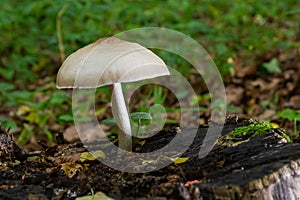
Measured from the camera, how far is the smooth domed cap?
6.82ft

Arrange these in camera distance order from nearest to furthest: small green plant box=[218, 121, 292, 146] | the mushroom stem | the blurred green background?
small green plant box=[218, 121, 292, 146]
the mushroom stem
the blurred green background

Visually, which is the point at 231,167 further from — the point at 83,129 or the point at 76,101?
the point at 76,101

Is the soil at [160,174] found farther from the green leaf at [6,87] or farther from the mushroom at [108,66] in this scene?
the green leaf at [6,87]

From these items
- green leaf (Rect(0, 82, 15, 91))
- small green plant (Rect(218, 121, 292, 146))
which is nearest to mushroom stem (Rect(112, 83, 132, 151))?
small green plant (Rect(218, 121, 292, 146))

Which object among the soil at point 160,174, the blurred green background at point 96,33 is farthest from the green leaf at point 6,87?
the soil at point 160,174

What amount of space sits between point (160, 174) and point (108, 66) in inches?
24.2

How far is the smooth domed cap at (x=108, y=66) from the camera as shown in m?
2.08

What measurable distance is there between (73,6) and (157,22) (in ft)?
4.73

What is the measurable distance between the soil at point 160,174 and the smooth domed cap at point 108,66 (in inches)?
18.4

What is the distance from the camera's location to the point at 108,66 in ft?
6.84

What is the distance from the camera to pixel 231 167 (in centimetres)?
197

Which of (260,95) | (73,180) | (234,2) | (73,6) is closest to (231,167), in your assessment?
(73,180)

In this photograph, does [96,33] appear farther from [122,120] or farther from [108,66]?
[108,66]

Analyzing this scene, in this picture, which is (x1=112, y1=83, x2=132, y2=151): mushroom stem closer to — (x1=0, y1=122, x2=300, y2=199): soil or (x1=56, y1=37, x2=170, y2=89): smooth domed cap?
(x1=0, y1=122, x2=300, y2=199): soil
